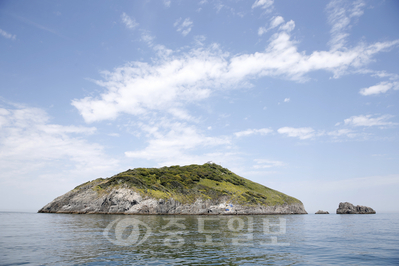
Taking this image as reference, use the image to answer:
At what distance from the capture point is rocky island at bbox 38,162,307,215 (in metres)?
126

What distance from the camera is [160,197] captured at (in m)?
132

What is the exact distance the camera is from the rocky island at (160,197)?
126 metres

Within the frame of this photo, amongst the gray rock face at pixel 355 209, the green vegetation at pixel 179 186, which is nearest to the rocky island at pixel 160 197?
the green vegetation at pixel 179 186

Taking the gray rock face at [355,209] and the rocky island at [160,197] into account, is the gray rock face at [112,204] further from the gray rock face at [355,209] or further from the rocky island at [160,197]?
the gray rock face at [355,209]

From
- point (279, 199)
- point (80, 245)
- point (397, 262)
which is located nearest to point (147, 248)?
point (80, 245)

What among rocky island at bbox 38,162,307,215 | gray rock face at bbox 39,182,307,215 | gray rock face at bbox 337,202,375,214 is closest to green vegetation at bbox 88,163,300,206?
rocky island at bbox 38,162,307,215

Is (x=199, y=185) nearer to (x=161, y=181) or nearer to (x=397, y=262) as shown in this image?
(x=161, y=181)

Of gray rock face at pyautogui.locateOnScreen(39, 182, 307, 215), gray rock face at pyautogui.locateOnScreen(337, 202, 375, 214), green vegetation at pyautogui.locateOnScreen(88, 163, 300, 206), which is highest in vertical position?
green vegetation at pyautogui.locateOnScreen(88, 163, 300, 206)

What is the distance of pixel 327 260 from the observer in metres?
23.1

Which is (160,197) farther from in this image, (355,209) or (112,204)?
(355,209)

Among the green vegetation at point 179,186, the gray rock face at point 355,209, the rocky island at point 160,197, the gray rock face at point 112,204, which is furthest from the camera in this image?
the gray rock face at point 355,209

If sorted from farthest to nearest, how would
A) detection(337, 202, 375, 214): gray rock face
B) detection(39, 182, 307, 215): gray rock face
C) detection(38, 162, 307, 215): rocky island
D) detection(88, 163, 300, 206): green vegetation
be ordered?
detection(337, 202, 375, 214): gray rock face → detection(88, 163, 300, 206): green vegetation → detection(38, 162, 307, 215): rocky island → detection(39, 182, 307, 215): gray rock face

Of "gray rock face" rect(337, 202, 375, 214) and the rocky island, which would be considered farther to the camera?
"gray rock face" rect(337, 202, 375, 214)

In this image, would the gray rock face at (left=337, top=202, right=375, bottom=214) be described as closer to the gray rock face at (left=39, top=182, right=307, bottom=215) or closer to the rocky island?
the rocky island
